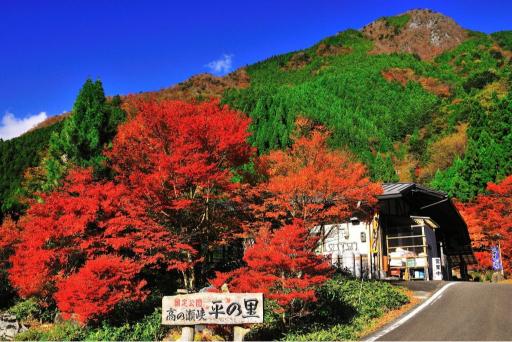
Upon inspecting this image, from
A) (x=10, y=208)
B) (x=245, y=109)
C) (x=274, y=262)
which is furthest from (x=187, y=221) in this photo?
(x=245, y=109)

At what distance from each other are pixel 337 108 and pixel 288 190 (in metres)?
63.0

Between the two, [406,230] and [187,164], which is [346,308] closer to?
[187,164]

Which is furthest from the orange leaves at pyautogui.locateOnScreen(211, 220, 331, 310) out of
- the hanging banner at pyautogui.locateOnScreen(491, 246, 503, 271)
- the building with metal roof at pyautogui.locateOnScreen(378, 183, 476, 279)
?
the hanging banner at pyautogui.locateOnScreen(491, 246, 503, 271)

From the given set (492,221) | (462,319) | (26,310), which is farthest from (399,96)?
(26,310)

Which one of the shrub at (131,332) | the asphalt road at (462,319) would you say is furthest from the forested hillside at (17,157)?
the asphalt road at (462,319)

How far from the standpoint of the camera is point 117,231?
50.0 ft

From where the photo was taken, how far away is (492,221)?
95.2 feet

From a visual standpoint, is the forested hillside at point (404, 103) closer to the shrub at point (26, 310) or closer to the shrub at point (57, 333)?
the shrub at point (57, 333)

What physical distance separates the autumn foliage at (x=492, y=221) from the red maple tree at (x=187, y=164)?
20.8 meters

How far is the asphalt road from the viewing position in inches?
391

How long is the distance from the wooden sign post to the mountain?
1264cm

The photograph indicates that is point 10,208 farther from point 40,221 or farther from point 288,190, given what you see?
point 288,190

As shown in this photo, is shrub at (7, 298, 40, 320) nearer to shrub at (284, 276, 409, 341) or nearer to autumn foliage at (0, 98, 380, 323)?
autumn foliage at (0, 98, 380, 323)

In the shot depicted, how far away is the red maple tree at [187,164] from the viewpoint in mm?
15281
